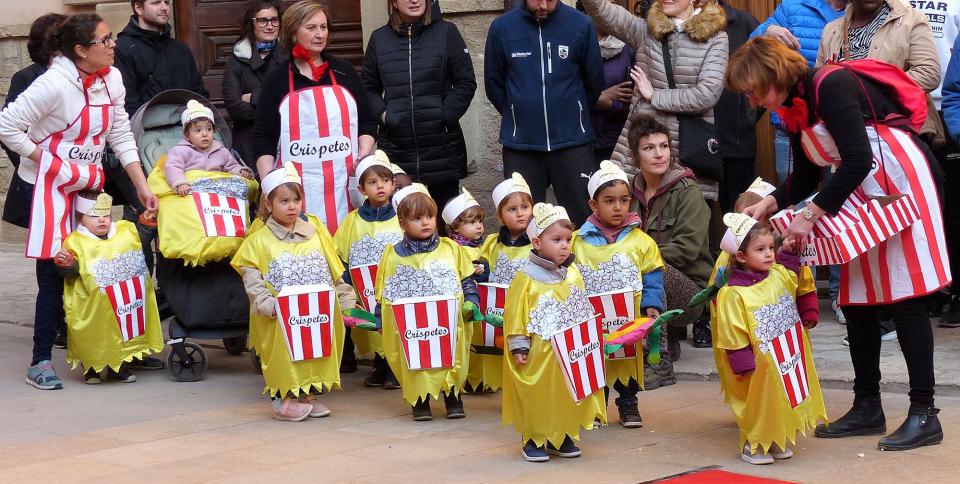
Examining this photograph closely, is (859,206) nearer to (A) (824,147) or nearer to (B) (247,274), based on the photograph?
(A) (824,147)

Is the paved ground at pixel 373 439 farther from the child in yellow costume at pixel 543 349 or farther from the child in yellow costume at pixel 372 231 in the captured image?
the child in yellow costume at pixel 372 231

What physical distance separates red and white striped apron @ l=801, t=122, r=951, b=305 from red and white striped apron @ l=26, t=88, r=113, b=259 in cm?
394

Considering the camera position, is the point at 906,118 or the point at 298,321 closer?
the point at 906,118

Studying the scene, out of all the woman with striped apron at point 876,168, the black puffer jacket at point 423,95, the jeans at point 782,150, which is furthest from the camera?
the black puffer jacket at point 423,95

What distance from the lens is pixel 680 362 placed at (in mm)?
7430

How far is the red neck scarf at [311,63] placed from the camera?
25.0 ft

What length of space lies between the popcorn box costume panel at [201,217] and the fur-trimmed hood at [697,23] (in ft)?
8.44

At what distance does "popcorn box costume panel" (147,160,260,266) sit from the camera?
7.43 m

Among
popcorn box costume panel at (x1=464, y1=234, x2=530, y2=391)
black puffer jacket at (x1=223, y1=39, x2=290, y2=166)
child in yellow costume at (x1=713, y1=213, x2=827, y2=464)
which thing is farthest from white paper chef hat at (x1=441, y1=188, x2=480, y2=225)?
black puffer jacket at (x1=223, y1=39, x2=290, y2=166)

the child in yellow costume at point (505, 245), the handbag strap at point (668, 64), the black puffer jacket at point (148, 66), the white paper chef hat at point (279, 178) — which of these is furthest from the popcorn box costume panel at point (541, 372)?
the black puffer jacket at point (148, 66)

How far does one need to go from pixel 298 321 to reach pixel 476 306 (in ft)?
2.82

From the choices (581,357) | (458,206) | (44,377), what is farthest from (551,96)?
(44,377)

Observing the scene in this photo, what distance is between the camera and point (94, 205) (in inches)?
294

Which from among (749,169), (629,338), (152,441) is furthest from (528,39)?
(152,441)
